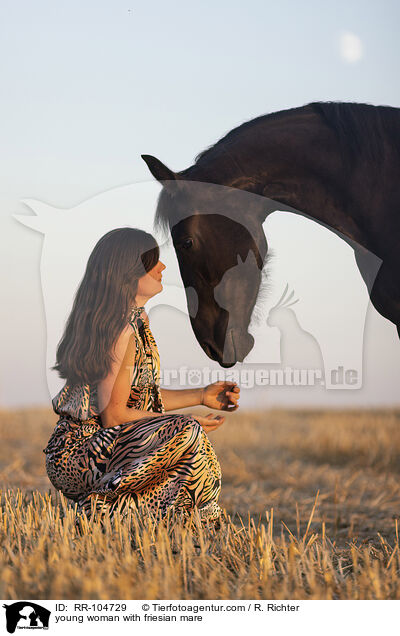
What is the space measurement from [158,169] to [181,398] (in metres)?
1.36

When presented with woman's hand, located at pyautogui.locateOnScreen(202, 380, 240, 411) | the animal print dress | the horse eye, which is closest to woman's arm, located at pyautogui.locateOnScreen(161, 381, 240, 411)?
woman's hand, located at pyautogui.locateOnScreen(202, 380, 240, 411)

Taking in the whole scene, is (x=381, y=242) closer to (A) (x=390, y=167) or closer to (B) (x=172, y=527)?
(A) (x=390, y=167)

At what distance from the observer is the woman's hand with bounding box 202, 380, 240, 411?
11.7 ft

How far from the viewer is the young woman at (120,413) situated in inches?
129

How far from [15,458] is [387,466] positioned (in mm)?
5066

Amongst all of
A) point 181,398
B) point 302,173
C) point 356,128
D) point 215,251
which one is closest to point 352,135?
point 356,128

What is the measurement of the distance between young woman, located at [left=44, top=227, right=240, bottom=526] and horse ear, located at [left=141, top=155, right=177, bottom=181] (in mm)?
361

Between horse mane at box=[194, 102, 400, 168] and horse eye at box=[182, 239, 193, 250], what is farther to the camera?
horse mane at box=[194, 102, 400, 168]

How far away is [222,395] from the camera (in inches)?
142

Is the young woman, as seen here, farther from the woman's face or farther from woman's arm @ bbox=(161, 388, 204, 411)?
woman's arm @ bbox=(161, 388, 204, 411)

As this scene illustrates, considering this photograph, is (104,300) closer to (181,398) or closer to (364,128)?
(181,398)

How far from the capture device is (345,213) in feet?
11.4
